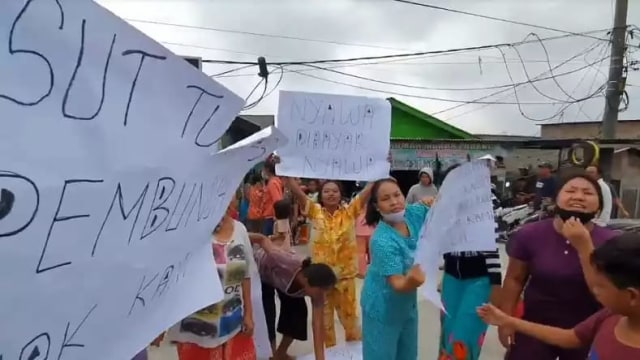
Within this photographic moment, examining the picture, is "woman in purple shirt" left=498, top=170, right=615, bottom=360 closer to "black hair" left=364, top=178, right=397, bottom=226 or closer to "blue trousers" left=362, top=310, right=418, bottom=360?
"blue trousers" left=362, top=310, right=418, bottom=360

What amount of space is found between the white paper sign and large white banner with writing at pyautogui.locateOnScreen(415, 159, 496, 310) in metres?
1.88

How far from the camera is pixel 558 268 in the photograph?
8.67 feet

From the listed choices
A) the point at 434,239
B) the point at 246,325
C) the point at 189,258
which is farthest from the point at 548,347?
the point at 189,258

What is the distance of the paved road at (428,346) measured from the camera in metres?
4.76

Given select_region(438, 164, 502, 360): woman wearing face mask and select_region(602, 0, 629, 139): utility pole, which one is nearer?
select_region(438, 164, 502, 360): woman wearing face mask

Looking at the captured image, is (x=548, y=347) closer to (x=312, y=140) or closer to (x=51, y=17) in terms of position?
(x=312, y=140)

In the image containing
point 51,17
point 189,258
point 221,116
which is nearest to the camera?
point 51,17

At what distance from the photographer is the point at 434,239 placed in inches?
111

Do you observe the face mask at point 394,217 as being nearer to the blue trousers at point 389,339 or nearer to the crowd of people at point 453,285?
the crowd of people at point 453,285

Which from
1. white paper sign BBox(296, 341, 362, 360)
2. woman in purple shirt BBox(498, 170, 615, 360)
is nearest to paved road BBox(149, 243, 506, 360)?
white paper sign BBox(296, 341, 362, 360)

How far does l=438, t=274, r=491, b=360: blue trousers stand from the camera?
11.8 ft

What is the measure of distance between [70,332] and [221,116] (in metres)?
0.65

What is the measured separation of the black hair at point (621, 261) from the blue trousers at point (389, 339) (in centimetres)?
147

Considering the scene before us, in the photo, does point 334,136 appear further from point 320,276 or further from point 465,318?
point 465,318
